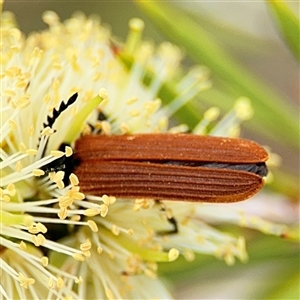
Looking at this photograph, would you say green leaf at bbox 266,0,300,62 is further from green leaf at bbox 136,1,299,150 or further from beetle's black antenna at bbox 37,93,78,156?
Answer: beetle's black antenna at bbox 37,93,78,156

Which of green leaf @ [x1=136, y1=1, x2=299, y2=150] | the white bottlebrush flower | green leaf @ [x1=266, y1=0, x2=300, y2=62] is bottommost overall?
the white bottlebrush flower

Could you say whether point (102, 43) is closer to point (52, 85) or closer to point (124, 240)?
point (52, 85)

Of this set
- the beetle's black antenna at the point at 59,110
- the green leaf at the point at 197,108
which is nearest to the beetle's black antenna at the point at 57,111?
the beetle's black antenna at the point at 59,110

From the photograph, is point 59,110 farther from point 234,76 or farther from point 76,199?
point 234,76

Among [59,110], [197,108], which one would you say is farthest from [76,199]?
[197,108]

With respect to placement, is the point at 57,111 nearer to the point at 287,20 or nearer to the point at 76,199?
the point at 76,199

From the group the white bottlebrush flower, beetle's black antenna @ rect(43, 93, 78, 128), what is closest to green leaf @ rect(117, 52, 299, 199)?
the white bottlebrush flower

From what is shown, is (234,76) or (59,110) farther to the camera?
(234,76)

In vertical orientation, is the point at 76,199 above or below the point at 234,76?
below

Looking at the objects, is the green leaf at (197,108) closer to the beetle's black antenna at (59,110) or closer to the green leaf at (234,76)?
the green leaf at (234,76)
